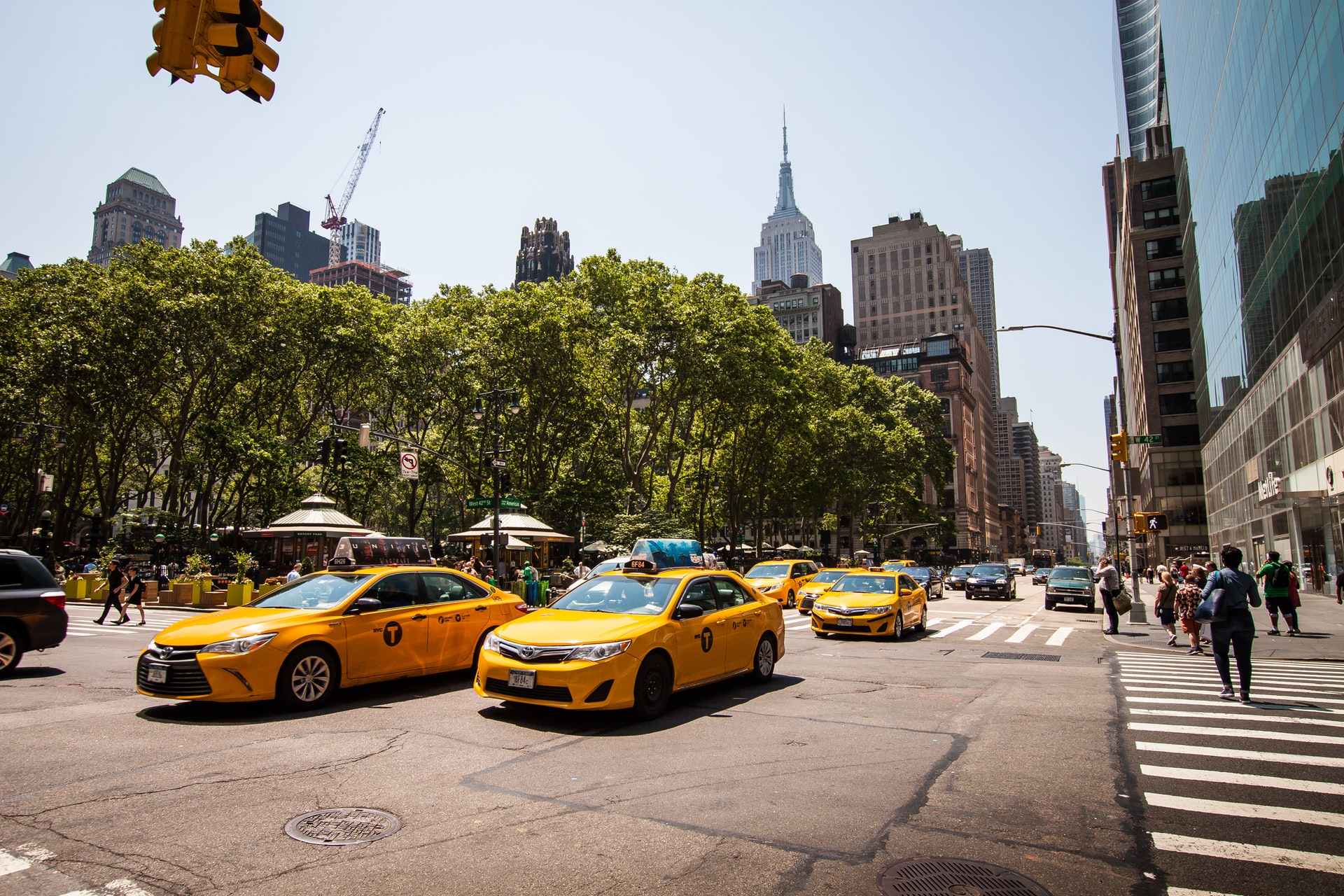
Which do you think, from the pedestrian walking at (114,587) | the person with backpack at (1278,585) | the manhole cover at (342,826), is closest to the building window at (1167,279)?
the person with backpack at (1278,585)

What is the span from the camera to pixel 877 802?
17.6 feet

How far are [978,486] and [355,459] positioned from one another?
128333mm

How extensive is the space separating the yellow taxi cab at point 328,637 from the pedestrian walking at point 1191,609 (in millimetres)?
11701

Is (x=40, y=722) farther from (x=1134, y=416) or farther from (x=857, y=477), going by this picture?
(x=1134, y=416)

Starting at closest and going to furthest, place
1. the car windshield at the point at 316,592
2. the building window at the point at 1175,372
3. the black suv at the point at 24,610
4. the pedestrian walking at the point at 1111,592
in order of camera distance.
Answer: the car windshield at the point at 316,592 → the black suv at the point at 24,610 → the pedestrian walking at the point at 1111,592 → the building window at the point at 1175,372

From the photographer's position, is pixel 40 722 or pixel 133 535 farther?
pixel 133 535

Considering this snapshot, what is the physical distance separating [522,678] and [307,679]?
242 centimetres

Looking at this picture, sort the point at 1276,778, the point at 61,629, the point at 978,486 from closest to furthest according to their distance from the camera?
the point at 1276,778, the point at 61,629, the point at 978,486

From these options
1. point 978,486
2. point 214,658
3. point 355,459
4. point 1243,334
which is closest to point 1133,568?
point 1243,334

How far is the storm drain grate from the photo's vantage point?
1423cm

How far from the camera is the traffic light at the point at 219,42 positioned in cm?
504

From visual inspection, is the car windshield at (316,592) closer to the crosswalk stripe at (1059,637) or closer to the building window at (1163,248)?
the crosswalk stripe at (1059,637)

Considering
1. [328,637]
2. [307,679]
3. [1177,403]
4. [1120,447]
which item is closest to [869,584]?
[1120,447]

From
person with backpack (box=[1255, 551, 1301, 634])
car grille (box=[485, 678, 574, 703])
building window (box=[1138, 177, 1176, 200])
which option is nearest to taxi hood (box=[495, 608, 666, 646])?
car grille (box=[485, 678, 574, 703])
